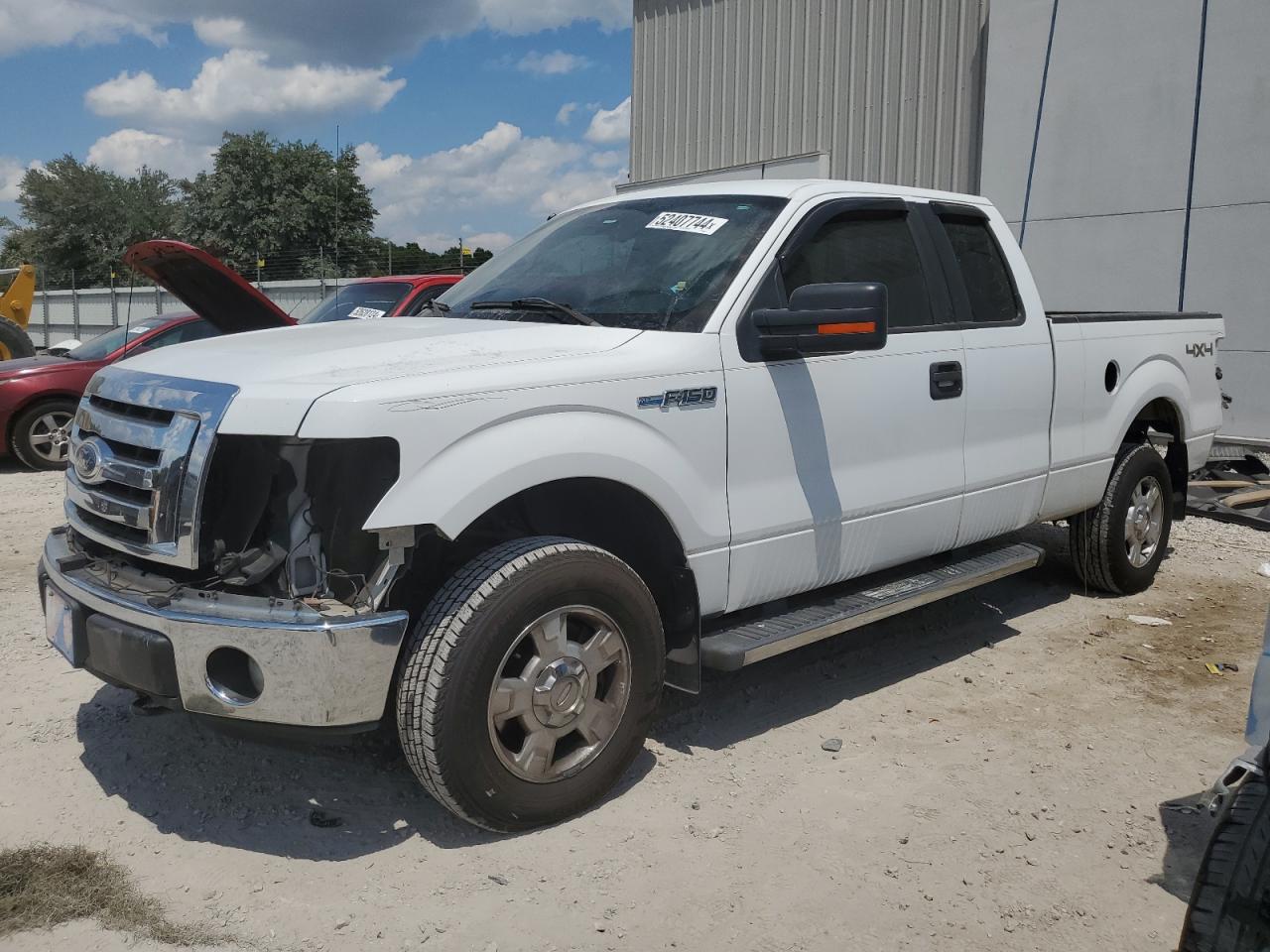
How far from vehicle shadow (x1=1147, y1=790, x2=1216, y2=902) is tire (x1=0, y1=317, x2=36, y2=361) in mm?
14003

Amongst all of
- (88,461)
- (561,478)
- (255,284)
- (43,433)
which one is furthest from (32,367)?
(255,284)

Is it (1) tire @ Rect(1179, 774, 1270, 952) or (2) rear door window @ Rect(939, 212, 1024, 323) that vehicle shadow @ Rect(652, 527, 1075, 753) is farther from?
(1) tire @ Rect(1179, 774, 1270, 952)

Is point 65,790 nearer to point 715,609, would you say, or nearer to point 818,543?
point 715,609

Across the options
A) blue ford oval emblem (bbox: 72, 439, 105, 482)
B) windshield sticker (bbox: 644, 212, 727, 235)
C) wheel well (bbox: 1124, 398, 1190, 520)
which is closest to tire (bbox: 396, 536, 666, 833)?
blue ford oval emblem (bbox: 72, 439, 105, 482)

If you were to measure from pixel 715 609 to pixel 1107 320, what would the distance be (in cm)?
310

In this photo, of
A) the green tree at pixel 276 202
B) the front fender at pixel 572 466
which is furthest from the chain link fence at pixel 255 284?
the front fender at pixel 572 466

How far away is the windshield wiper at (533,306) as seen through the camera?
152 inches

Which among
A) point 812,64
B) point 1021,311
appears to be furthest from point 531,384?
point 812,64

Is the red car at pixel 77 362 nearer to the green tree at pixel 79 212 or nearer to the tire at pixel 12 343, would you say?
the tire at pixel 12 343

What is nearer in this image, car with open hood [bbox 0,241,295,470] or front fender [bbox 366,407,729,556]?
front fender [bbox 366,407,729,556]

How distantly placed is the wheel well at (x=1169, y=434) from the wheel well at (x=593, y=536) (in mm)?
3428

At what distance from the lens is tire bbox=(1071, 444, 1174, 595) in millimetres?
5816

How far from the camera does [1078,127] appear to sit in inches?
419

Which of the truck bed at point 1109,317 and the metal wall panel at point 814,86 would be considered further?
the metal wall panel at point 814,86
